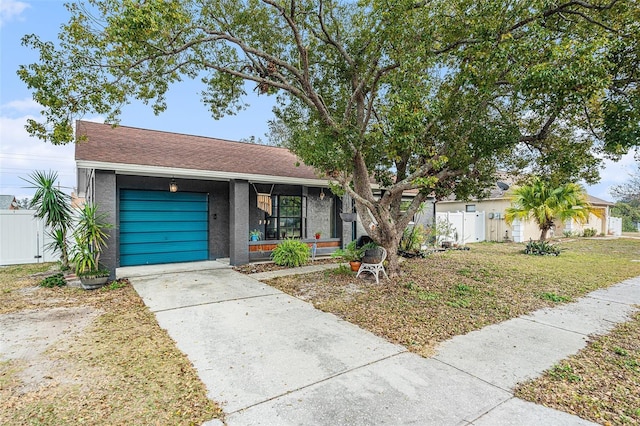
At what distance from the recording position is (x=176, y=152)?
9.60m

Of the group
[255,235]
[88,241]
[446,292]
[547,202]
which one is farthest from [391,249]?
[547,202]

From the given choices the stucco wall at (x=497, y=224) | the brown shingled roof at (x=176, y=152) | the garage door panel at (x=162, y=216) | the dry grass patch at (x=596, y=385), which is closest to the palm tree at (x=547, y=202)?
the stucco wall at (x=497, y=224)

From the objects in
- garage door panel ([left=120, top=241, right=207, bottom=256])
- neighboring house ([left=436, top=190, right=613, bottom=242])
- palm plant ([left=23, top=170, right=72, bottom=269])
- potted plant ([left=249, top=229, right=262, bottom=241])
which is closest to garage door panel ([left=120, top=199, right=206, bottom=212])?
garage door panel ([left=120, top=241, right=207, bottom=256])

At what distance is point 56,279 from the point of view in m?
7.23

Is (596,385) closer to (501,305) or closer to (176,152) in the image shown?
(501,305)

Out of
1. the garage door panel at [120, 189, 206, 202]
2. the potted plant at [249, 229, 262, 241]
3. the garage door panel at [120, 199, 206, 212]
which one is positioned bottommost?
the potted plant at [249, 229, 262, 241]

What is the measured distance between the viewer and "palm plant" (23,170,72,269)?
7473mm

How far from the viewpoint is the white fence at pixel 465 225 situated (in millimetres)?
16094

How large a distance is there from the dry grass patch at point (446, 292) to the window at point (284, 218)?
10.5 ft

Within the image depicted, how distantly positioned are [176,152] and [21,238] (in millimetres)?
5802

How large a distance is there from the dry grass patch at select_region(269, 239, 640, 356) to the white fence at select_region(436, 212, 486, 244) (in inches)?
212

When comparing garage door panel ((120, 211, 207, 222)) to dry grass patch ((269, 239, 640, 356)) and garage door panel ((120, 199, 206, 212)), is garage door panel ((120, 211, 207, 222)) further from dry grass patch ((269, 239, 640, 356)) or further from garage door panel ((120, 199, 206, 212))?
dry grass patch ((269, 239, 640, 356))

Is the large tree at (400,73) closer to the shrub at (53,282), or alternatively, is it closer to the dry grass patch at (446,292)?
the dry grass patch at (446,292)

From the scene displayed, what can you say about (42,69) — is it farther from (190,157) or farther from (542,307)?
(542,307)
